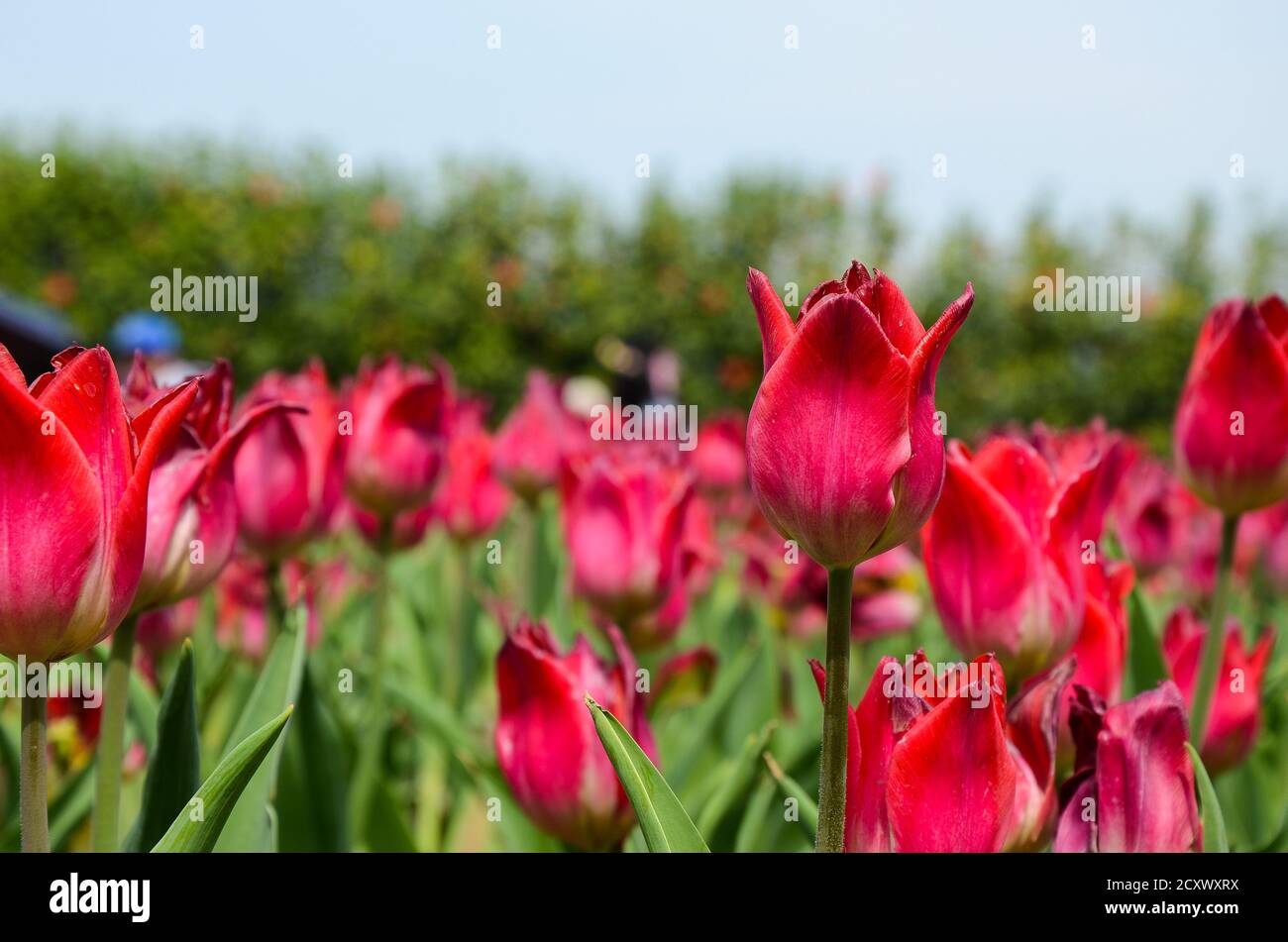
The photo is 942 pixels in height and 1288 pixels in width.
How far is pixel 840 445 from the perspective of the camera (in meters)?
0.62

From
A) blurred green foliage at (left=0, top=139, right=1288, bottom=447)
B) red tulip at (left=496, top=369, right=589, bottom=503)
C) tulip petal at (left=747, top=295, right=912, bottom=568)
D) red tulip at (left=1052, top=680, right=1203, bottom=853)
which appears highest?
blurred green foliage at (left=0, top=139, right=1288, bottom=447)

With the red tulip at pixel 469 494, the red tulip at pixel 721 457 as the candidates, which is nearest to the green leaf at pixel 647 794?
the red tulip at pixel 469 494

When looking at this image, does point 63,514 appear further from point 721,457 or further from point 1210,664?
point 721,457

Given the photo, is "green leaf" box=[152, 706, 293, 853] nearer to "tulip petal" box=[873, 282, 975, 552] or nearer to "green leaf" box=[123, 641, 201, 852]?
"green leaf" box=[123, 641, 201, 852]

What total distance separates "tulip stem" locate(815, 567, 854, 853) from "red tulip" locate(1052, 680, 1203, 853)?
8.1 inches

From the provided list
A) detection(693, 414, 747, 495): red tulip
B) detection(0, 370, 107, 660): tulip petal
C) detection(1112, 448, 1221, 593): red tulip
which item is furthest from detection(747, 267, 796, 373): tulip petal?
detection(693, 414, 747, 495): red tulip

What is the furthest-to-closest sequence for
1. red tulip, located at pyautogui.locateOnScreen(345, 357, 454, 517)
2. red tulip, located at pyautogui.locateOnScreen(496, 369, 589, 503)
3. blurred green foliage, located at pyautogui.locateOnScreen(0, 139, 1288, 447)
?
blurred green foliage, located at pyautogui.locateOnScreen(0, 139, 1288, 447) < red tulip, located at pyautogui.locateOnScreen(496, 369, 589, 503) < red tulip, located at pyautogui.locateOnScreen(345, 357, 454, 517)

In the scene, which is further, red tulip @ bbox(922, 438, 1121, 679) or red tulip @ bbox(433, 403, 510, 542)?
red tulip @ bbox(433, 403, 510, 542)

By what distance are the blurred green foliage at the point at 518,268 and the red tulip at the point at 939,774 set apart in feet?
30.5

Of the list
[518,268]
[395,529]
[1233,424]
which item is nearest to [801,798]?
[1233,424]

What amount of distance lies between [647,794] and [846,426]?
242mm

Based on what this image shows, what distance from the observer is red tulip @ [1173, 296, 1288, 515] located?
42.7 inches
